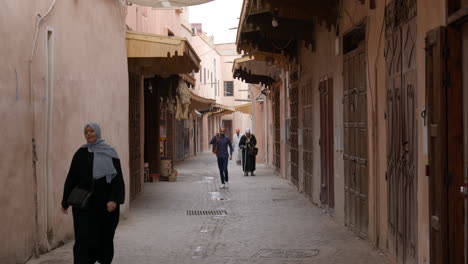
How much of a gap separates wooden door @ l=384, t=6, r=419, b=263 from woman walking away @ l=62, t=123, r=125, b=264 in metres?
3.04

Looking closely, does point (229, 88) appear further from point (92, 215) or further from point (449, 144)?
point (449, 144)

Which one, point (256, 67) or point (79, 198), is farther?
point (256, 67)

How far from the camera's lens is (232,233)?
11.0m

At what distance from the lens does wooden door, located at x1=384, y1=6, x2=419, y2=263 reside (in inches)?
283

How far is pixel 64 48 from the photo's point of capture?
31.6ft

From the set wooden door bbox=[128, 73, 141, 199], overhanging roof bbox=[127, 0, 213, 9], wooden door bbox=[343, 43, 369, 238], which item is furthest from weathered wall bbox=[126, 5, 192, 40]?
wooden door bbox=[343, 43, 369, 238]

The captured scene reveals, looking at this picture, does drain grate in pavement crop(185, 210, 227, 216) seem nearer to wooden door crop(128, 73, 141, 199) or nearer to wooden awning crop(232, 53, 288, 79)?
wooden door crop(128, 73, 141, 199)

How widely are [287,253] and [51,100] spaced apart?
3649 mm

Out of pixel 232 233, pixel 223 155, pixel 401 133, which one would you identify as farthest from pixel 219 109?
pixel 401 133

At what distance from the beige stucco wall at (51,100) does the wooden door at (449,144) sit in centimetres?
448

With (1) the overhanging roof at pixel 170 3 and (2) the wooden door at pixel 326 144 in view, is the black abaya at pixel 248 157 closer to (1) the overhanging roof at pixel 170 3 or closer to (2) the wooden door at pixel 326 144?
(2) the wooden door at pixel 326 144

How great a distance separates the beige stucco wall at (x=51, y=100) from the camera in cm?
772

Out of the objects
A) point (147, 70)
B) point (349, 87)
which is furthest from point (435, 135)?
point (147, 70)

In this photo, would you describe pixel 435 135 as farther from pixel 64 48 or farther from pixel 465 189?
pixel 64 48
